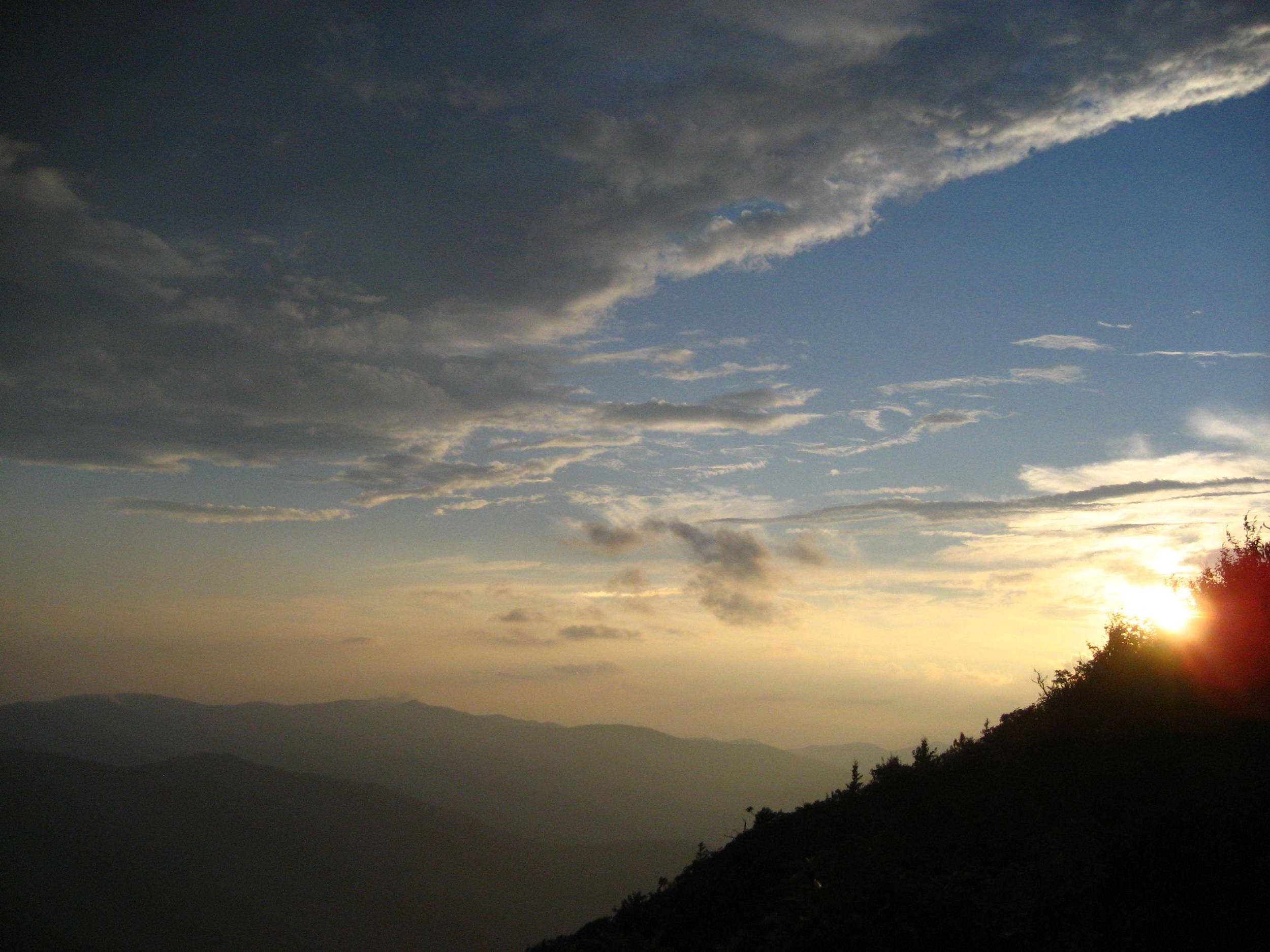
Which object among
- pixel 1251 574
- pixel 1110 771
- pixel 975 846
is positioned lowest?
pixel 975 846

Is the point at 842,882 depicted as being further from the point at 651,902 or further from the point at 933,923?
the point at 651,902

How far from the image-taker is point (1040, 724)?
19266mm

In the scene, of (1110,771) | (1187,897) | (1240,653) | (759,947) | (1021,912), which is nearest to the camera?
(1187,897)

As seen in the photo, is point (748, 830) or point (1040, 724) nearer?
point (1040, 724)

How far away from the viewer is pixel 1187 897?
10.4 m

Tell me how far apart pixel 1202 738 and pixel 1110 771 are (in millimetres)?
2302

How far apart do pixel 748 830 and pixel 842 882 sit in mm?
10017

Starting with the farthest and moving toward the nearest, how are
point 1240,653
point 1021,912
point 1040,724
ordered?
point 1040,724 < point 1240,653 < point 1021,912

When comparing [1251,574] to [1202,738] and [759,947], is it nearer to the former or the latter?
[1202,738]

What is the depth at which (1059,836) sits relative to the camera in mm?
13008

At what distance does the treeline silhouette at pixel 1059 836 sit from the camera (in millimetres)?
10781

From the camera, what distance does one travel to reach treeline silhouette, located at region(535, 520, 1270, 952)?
1078cm

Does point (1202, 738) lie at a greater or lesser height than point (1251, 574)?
lesser

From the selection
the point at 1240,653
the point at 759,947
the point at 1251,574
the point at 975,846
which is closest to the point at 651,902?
the point at 759,947
